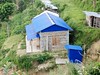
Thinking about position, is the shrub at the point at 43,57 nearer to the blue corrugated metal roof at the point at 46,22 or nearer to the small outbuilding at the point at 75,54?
the small outbuilding at the point at 75,54

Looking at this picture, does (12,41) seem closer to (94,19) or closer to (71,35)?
(71,35)

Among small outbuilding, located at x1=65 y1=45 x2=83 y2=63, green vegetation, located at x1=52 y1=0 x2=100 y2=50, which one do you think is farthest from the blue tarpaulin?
small outbuilding, located at x1=65 y1=45 x2=83 y2=63

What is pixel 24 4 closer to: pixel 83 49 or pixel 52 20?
pixel 52 20

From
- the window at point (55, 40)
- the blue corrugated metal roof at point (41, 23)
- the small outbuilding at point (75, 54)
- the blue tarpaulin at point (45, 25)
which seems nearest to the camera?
the small outbuilding at point (75, 54)

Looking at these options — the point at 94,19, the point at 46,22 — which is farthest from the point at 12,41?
the point at 94,19

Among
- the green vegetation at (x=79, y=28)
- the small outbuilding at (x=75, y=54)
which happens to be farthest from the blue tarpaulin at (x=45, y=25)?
the small outbuilding at (x=75, y=54)

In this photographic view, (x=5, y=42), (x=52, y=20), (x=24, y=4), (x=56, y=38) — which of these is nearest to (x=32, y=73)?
(x=56, y=38)

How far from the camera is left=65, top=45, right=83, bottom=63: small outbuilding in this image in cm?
2173

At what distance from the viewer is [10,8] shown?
118 ft

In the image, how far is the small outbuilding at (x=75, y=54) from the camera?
21728mm

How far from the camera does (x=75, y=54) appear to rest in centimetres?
2183

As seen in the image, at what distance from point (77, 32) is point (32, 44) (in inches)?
178

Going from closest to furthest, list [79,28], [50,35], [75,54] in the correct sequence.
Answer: [75,54] → [50,35] → [79,28]

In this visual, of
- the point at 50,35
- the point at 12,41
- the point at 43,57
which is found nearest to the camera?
the point at 43,57
